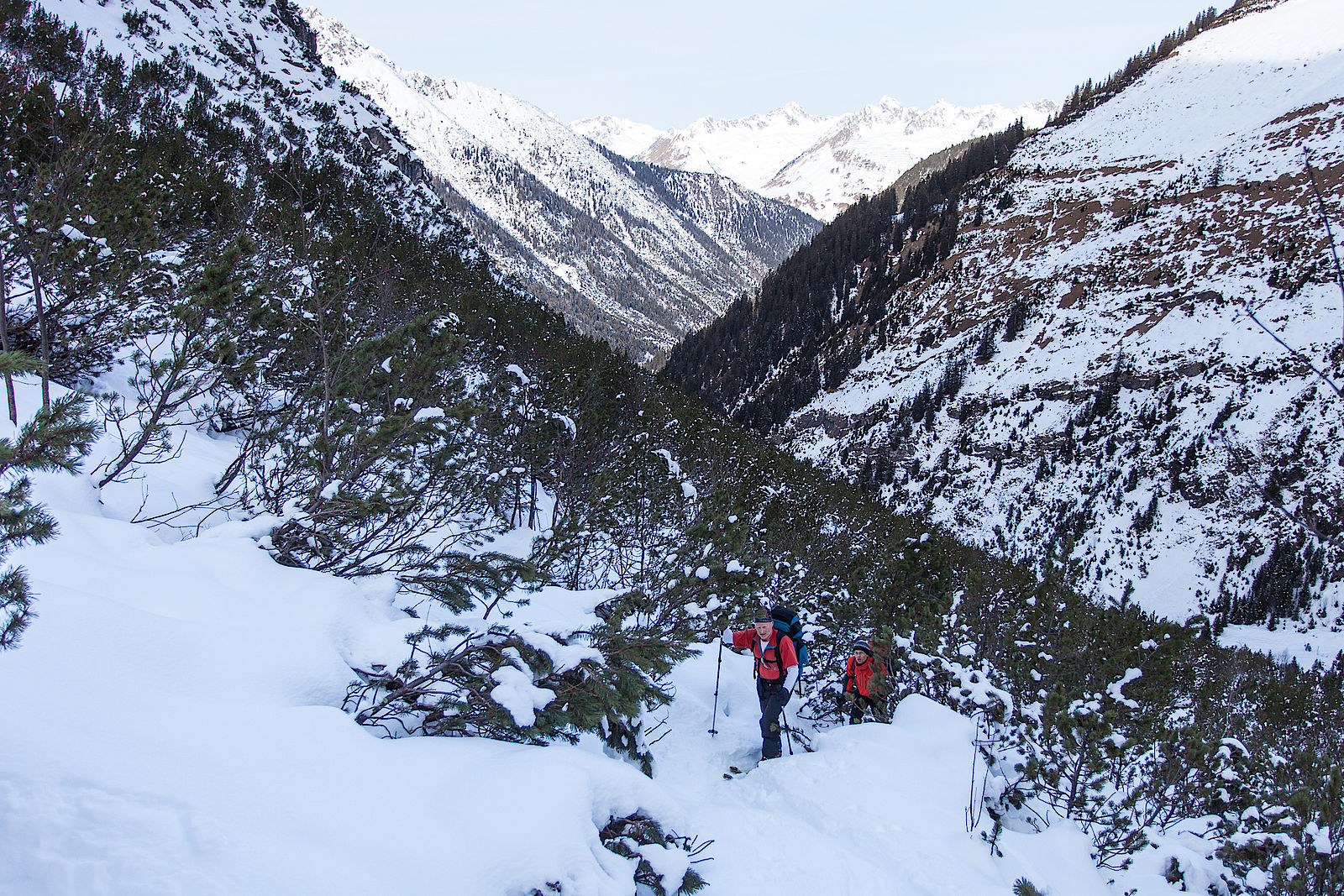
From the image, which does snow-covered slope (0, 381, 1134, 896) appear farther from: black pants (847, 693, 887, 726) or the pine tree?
black pants (847, 693, 887, 726)

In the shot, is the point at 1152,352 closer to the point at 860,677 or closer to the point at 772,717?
the point at 860,677

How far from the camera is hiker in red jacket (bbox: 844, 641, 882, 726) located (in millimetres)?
6027

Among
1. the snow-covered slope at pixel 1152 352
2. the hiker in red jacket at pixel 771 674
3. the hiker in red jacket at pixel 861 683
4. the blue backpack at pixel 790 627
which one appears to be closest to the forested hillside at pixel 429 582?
the hiker in red jacket at pixel 861 683

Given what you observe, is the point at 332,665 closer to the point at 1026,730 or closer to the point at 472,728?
the point at 472,728

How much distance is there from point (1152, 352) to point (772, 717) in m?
44.5

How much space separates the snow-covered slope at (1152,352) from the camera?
2794 centimetres

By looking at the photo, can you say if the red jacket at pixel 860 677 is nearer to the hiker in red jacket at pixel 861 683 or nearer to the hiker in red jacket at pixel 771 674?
the hiker in red jacket at pixel 861 683

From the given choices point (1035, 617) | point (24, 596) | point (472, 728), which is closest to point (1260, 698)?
point (1035, 617)

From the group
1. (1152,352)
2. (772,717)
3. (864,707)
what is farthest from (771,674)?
(1152,352)

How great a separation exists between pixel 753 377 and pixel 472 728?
69880 millimetres

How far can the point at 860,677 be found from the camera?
610cm

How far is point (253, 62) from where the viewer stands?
97.2 ft

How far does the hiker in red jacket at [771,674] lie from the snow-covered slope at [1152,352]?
51.1 feet

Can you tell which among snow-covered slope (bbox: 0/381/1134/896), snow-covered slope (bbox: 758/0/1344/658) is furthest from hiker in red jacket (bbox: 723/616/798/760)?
snow-covered slope (bbox: 758/0/1344/658)
